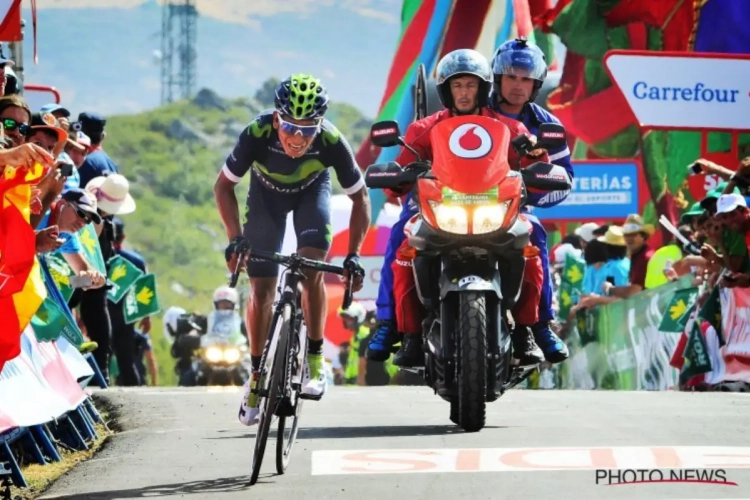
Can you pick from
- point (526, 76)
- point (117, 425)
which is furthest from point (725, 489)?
point (117, 425)

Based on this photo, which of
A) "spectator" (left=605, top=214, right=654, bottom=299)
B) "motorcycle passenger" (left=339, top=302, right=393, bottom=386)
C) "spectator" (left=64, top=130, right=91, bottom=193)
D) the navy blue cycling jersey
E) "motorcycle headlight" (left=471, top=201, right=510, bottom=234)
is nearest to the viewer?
"motorcycle headlight" (left=471, top=201, right=510, bottom=234)

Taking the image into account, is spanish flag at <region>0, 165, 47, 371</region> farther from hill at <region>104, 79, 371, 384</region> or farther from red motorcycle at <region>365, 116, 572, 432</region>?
hill at <region>104, 79, 371, 384</region>

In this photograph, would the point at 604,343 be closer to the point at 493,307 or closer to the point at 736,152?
the point at 736,152

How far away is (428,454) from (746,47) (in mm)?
15318

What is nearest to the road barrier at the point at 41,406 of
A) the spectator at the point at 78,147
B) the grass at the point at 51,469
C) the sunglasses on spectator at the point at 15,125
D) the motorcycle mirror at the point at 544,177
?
the grass at the point at 51,469

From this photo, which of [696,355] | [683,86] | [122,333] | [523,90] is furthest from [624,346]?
[523,90]

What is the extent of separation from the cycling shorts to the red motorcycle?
1.25 ft

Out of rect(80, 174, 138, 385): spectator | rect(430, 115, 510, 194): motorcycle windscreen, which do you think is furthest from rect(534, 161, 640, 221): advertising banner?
rect(430, 115, 510, 194): motorcycle windscreen

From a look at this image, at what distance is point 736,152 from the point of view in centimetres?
2234

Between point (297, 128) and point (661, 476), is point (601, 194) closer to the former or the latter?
point (297, 128)

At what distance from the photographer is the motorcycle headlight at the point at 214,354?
83.4ft

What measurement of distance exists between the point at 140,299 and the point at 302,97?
8228 mm

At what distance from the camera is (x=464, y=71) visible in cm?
1103

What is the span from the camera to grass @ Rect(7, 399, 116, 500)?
8.96 meters
